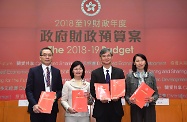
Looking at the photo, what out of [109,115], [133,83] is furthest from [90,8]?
[109,115]

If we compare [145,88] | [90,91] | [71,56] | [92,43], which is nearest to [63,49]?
[71,56]

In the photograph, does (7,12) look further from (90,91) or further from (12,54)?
(90,91)

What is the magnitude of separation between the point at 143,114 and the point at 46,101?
37.4 inches

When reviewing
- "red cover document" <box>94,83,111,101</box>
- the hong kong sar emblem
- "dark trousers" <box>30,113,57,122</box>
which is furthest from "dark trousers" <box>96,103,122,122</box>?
the hong kong sar emblem

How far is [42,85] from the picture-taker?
2129mm

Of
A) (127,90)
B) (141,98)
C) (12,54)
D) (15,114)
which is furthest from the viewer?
(12,54)

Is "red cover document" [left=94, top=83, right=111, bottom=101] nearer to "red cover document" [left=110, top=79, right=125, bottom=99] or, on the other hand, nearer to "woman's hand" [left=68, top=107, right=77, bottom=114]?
"red cover document" [left=110, top=79, right=125, bottom=99]

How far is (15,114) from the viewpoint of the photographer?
2.98 metres

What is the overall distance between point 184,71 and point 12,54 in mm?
2803

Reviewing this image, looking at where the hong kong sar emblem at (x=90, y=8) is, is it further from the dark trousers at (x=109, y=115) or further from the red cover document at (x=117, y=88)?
the dark trousers at (x=109, y=115)

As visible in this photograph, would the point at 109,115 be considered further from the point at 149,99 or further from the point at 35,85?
the point at 35,85

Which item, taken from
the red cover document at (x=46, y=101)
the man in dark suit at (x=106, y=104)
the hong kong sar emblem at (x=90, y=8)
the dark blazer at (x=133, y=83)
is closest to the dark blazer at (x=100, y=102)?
the man in dark suit at (x=106, y=104)

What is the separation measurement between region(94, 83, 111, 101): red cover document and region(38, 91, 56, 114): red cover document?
42cm

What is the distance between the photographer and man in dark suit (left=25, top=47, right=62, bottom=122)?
2.08 metres
